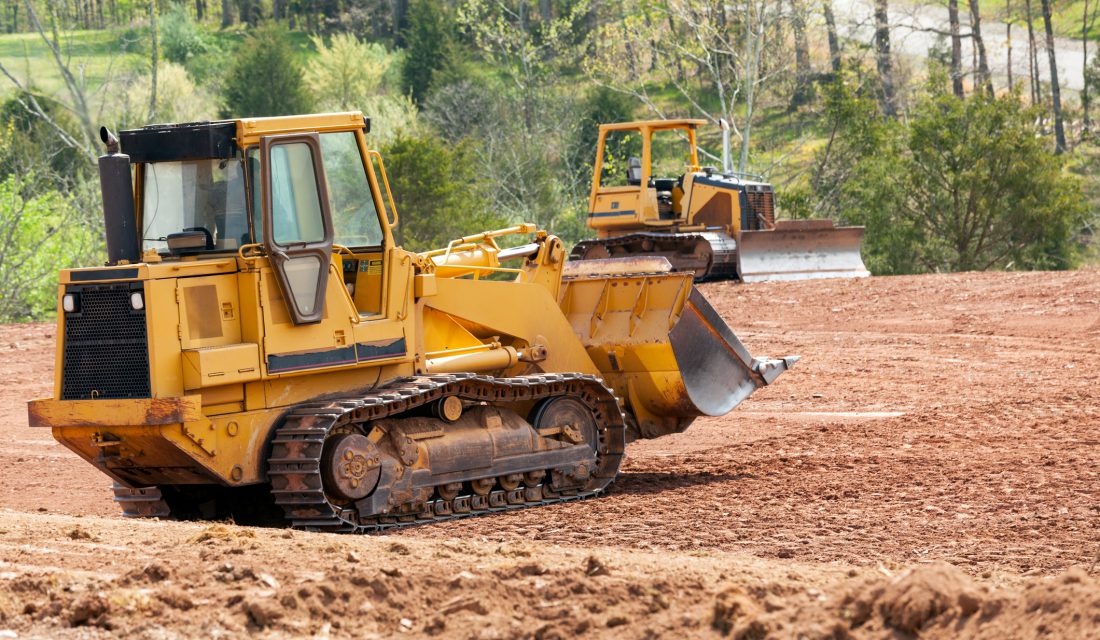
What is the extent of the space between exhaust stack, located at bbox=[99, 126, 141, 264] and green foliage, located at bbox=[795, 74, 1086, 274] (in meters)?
25.7

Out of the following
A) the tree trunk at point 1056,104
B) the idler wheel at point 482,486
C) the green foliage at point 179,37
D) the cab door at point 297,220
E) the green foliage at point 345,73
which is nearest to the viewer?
the cab door at point 297,220

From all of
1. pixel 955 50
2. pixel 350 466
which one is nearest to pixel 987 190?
pixel 955 50

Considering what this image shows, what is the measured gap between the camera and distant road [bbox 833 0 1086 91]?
52.0 metres

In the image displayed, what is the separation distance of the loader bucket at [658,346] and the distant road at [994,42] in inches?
1583

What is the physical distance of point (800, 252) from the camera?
87.9 ft

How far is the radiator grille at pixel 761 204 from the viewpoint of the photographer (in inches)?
1066

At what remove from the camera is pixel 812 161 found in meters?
43.1

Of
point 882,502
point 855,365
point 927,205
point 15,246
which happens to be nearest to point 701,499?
point 882,502

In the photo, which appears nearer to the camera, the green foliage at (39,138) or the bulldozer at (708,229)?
the bulldozer at (708,229)

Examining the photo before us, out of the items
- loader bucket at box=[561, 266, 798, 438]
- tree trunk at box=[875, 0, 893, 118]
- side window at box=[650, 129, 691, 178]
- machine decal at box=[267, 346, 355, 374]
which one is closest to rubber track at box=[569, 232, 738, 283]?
loader bucket at box=[561, 266, 798, 438]

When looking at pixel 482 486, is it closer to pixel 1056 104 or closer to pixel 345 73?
pixel 1056 104

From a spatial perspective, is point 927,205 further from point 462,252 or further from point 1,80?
point 1,80

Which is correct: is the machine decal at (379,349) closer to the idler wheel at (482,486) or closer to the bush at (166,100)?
the idler wheel at (482,486)

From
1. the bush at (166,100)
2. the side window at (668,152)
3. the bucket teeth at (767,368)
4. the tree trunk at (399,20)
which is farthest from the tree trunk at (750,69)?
the tree trunk at (399,20)
